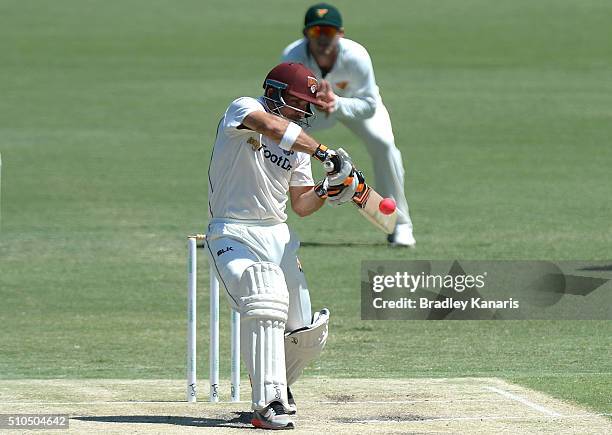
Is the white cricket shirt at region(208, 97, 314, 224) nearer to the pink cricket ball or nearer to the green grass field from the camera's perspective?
the pink cricket ball

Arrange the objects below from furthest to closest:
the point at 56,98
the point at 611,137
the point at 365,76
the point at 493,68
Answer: the point at 493,68
the point at 56,98
the point at 611,137
the point at 365,76

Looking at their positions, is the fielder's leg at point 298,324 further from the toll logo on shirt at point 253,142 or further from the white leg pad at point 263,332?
the toll logo on shirt at point 253,142

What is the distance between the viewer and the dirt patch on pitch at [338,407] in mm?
6934

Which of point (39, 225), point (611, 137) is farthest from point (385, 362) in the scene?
point (611, 137)

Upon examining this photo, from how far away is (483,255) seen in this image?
1397 cm

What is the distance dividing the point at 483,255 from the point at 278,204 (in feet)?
23.0

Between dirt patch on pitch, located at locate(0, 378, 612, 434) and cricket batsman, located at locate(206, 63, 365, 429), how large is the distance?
32 centimetres

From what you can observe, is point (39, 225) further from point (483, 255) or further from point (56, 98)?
point (56, 98)

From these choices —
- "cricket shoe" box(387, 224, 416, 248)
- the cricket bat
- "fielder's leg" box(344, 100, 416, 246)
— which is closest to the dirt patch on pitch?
the cricket bat

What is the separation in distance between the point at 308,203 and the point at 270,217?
0.91 feet

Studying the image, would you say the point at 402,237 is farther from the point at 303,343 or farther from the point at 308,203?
the point at 303,343

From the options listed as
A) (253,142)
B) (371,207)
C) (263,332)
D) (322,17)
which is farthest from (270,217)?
(322,17)

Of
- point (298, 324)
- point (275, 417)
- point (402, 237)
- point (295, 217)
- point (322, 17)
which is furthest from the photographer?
point (295, 217)

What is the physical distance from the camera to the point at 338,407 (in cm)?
759
